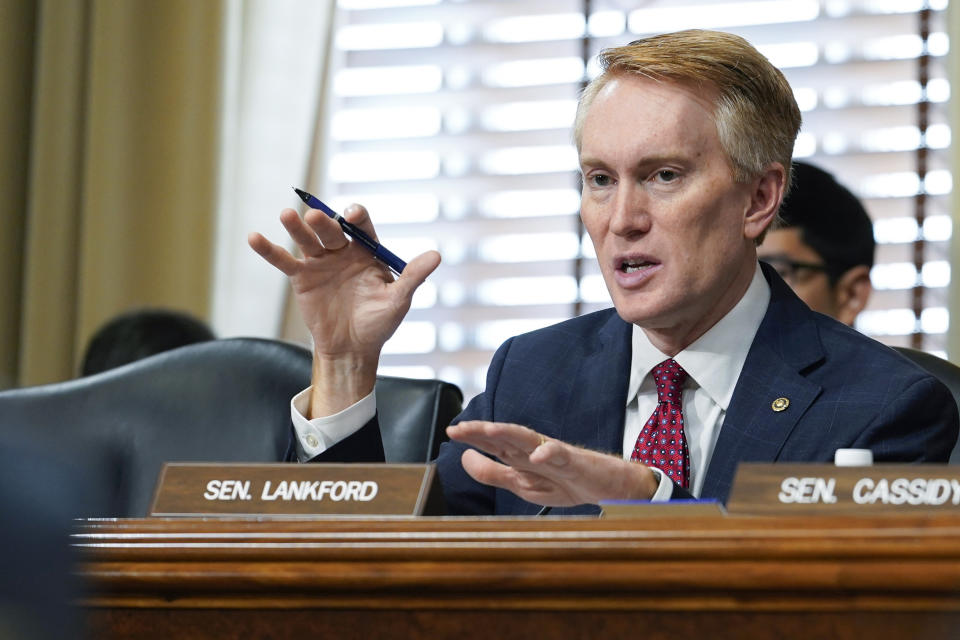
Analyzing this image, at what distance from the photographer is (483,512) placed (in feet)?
6.19

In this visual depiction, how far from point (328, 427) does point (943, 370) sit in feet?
3.10

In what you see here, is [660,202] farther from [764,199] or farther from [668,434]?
[668,434]

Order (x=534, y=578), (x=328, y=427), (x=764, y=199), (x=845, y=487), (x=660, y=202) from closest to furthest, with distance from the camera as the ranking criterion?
(x=534, y=578), (x=845, y=487), (x=328, y=427), (x=660, y=202), (x=764, y=199)

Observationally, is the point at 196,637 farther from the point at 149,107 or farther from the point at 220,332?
the point at 149,107

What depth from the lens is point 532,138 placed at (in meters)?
3.26

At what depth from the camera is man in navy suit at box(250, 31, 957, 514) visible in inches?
68.3

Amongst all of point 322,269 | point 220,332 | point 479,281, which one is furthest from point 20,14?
point 322,269

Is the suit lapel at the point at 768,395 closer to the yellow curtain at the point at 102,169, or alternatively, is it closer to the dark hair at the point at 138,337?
the dark hair at the point at 138,337

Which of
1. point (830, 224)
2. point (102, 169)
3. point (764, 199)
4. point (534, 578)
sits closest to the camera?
point (534, 578)

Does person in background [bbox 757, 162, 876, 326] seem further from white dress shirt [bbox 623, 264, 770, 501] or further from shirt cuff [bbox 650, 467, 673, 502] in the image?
shirt cuff [bbox 650, 467, 673, 502]

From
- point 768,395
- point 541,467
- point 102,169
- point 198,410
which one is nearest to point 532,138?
point 102,169

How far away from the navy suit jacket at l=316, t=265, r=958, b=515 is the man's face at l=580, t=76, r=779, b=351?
0.39 ft

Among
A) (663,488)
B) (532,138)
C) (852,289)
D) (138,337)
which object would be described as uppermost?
(532,138)

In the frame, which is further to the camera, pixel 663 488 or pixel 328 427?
pixel 328 427
